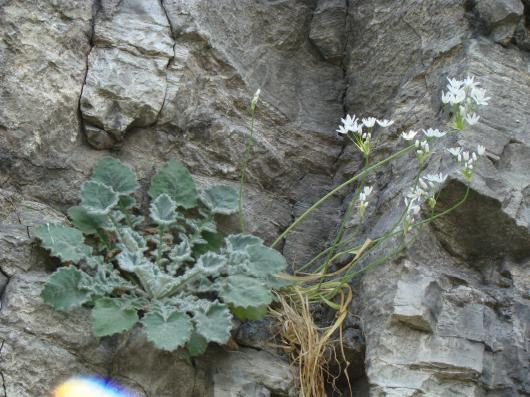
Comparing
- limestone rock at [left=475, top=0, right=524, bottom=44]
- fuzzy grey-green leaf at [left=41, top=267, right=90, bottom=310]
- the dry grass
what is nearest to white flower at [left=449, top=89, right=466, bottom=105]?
limestone rock at [left=475, top=0, right=524, bottom=44]

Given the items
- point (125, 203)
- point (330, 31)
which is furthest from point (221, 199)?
point (330, 31)

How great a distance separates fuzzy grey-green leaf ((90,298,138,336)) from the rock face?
102 mm

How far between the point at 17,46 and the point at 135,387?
1.38 m

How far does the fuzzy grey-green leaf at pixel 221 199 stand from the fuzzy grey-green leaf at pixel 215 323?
530 millimetres

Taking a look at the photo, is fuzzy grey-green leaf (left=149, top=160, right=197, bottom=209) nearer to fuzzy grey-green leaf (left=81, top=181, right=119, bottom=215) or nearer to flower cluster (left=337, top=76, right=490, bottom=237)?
fuzzy grey-green leaf (left=81, top=181, right=119, bottom=215)

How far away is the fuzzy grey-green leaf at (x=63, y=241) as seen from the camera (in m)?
2.57

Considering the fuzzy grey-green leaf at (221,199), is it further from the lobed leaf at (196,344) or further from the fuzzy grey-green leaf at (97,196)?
the lobed leaf at (196,344)

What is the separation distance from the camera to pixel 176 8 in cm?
327

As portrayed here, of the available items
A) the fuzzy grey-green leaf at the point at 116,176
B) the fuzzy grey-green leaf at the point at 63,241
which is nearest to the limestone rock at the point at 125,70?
the fuzzy grey-green leaf at the point at 116,176

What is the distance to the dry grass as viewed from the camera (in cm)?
271

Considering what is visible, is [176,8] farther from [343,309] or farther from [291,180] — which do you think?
[343,309]

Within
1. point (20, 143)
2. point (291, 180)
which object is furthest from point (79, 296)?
point (291, 180)

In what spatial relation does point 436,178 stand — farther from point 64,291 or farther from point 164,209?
point 64,291

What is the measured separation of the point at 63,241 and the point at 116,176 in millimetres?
380
